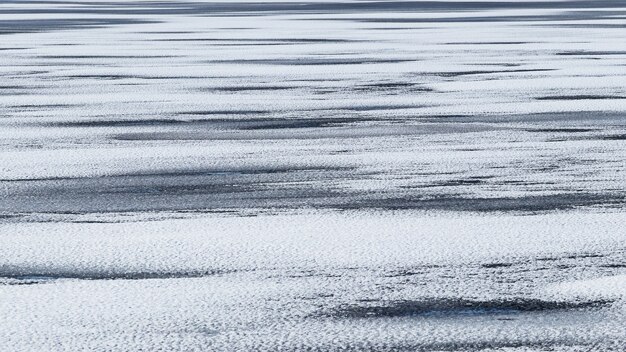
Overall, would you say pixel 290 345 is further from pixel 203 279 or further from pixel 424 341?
pixel 203 279

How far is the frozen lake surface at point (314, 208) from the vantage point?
4789 mm

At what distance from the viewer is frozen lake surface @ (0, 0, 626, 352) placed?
479 centimetres

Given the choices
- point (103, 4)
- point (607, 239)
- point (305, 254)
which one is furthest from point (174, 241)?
point (103, 4)

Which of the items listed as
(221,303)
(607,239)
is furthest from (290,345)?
(607,239)

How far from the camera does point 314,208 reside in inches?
273

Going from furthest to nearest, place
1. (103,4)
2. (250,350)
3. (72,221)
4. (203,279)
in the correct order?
1. (103,4)
2. (72,221)
3. (203,279)
4. (250,350)

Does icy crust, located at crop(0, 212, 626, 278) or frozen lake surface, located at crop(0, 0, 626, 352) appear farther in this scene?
icy crust, located at crop(0, 212, 626, 278)

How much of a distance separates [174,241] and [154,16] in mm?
25719

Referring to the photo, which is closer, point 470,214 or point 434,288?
point 434,288

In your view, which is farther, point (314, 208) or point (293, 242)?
point (314, 208)

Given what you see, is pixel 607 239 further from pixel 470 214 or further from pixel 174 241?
pixel 174 241

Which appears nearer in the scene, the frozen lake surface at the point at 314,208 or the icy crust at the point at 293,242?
the frozen lake surface at the point at 314,208

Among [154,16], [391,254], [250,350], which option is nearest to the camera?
[250,350]

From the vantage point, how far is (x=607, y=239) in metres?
6.15
